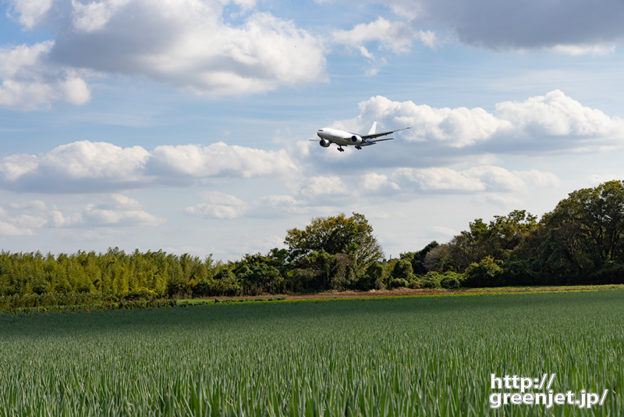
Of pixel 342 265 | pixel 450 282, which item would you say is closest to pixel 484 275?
pixel 450 282

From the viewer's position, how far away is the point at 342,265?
66562 mm

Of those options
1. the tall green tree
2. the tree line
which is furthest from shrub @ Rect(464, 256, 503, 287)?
the tall green tree

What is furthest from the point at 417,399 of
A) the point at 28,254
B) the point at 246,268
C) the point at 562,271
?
the point at 562,271

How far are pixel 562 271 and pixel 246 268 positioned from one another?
36946 millimetres

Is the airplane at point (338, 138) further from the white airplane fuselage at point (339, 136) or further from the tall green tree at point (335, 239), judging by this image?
the tall green tree at point (335, 239)

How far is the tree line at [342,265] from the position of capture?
2450 inches

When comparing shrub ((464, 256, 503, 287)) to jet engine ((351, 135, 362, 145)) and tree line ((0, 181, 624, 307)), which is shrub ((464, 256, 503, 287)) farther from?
jet engine ((351, 135, 362, 145))

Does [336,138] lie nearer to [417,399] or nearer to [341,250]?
[341,250]

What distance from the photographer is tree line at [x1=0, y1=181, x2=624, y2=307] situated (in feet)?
204

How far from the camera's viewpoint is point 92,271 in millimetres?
62375

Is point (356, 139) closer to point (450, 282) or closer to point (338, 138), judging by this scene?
point (338, 138)

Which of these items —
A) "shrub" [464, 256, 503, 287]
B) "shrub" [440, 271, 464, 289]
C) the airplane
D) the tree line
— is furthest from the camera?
"shrub" [464, 256, 503, 287]

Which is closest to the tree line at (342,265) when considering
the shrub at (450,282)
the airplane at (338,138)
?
the shrub at (450,282)

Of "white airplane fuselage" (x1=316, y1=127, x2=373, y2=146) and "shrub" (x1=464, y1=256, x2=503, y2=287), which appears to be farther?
"shrub" (x1=464, y1=256, x2=503, y2=287)
